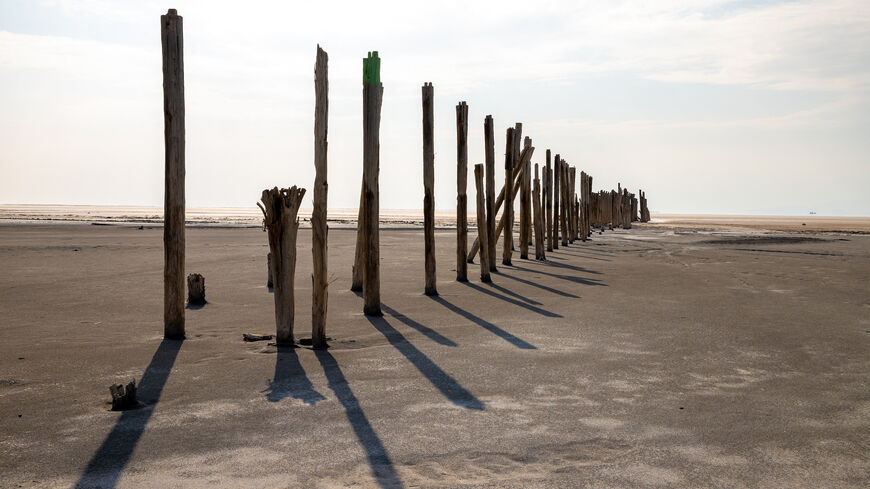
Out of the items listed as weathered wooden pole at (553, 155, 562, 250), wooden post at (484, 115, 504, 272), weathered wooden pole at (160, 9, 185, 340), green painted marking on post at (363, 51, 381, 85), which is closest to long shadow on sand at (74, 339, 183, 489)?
weathered wooden pole at (160, 9, 185, 340)

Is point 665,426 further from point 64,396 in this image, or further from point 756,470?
point 64,396

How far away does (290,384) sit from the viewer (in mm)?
5414

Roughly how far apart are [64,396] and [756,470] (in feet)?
14.8

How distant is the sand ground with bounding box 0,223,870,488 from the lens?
3.66 metres

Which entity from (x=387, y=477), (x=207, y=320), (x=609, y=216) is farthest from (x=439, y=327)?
(x=609, y=216)

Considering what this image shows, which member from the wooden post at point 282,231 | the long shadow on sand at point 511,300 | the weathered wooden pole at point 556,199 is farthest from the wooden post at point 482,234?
the weathered wooden pole at point 556,199

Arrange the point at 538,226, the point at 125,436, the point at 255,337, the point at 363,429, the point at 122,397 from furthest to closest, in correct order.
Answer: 1. the point at 538,226
2. the point at 255,337
3. the point at 122,397
4. the point at 363,429
5. the point at 125,436

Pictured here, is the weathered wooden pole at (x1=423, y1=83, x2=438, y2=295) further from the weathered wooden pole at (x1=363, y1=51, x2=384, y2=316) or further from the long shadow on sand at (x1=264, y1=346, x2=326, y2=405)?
the long shadow on sand at (x1=264, y1=346, x2=326, y2=405)

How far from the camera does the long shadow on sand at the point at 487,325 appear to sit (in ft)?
23.1

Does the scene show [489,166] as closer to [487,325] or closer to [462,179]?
[462,179]

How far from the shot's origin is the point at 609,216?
170ft

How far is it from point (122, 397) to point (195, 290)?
5107mm

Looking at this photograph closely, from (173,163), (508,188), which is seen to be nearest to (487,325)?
(173,163)

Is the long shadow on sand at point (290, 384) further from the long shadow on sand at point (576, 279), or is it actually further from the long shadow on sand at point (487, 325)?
the long shadow on sand at point (576, 279)
